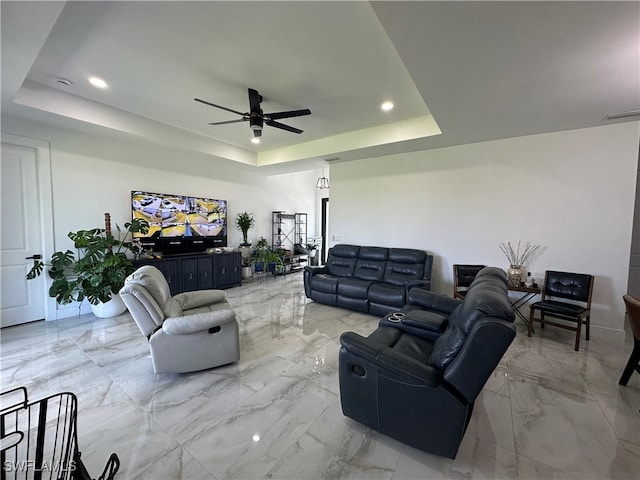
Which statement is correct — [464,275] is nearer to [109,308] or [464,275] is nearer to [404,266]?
[404,266]

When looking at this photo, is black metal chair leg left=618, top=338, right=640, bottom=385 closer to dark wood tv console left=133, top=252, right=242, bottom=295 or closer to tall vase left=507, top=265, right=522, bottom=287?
tall vase left=507, top=265, right=522, bottom=287

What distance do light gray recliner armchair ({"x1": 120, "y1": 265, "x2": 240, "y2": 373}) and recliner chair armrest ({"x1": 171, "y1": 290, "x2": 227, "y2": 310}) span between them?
0.33 metres

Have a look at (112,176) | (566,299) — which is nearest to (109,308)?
(112,176)

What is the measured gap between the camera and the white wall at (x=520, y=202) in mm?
3303

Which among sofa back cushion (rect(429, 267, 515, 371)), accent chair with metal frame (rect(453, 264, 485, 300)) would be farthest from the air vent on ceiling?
sofa back cushion (rect(429, 267, 515, 371))

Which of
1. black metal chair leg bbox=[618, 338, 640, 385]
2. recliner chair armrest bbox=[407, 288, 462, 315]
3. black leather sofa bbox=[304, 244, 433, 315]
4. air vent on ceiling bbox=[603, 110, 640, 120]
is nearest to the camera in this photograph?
black metal chair leg bbox=[618, 338, 640, 385]

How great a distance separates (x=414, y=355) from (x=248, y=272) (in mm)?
5013

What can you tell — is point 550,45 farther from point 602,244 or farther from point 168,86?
point 168,86

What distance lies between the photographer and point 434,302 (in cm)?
279

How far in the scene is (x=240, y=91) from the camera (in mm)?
3080

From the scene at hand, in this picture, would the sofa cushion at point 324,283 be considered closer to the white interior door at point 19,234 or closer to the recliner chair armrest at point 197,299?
the recliner chair armrest at point 197,299

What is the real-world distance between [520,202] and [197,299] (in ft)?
15.2

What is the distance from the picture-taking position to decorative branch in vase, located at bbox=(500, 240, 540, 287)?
3.62 m

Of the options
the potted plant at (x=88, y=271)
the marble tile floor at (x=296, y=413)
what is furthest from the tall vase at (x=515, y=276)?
the potted plant at (x=88, y=271)
